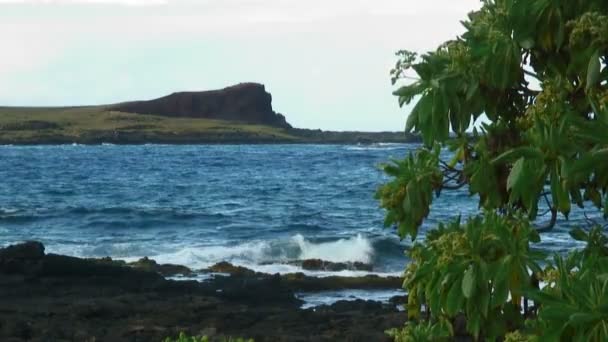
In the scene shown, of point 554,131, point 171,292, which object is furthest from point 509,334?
point 171,292

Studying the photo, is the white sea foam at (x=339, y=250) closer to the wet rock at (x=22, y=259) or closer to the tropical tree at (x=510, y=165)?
the wet rock at (x=22, y=259)

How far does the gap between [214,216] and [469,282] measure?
1739 inches

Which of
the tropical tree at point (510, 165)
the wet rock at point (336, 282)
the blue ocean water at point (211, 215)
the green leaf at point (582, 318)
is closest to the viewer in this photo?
the green leaf at point (582, 318)

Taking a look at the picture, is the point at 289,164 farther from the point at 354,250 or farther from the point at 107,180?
the point at 354,250

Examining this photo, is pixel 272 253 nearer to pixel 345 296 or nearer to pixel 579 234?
pixel 345 296

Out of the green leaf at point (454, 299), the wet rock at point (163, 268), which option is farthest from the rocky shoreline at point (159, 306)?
the green leaf at point (454, 299)

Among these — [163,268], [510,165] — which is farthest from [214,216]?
[510,165]

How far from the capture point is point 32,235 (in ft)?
129

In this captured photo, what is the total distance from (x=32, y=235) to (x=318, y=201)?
22.2 m

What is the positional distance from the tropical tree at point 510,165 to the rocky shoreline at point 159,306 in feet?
33.0

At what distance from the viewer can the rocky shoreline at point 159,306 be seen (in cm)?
1548

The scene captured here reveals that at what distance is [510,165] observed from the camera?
488 centimetres

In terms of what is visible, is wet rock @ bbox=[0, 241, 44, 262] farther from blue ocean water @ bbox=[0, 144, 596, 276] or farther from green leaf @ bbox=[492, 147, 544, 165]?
green leaf @ bbox=[492, 147, 544, 165]

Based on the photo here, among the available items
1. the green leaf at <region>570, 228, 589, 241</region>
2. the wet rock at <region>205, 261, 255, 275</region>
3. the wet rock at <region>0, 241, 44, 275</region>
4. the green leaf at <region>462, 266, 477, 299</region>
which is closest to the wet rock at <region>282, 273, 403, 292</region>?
the wet rock at <region>205, 261, 255, 275</region>
